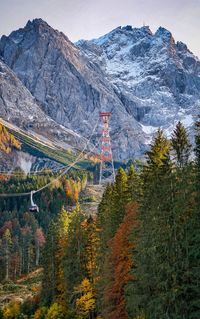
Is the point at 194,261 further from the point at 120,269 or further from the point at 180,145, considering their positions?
the point at 120,269

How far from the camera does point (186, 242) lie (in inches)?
1281

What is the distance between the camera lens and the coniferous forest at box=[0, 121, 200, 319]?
32.7 metres

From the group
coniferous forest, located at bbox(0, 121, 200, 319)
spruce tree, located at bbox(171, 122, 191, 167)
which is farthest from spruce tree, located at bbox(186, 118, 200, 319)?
spruce tree, located at bbox(171, 122, 191, 167)

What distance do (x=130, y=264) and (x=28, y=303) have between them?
120 ft

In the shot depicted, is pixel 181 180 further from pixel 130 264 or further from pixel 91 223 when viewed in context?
pixel 91 223

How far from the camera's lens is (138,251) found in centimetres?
3878

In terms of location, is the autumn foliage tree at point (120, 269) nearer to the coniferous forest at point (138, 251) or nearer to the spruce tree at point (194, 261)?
the coniferous forest at point (138, 251)

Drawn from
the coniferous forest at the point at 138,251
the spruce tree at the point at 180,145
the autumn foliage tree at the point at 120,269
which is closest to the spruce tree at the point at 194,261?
the coniferous forest at the point at 138,251

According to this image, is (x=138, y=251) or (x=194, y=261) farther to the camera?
(x=138, y=251)

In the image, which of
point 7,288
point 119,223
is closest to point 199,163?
point 119,223

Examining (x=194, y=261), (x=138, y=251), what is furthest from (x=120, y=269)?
(x=194, y=261)

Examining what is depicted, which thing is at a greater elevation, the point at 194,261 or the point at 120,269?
the point at 194,261

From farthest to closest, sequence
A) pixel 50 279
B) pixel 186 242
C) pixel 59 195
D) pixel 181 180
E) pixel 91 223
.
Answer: pixel 59 195 < pixel 50 279 < pixel 91 223 < pixel 181 180 < pixel 186 242

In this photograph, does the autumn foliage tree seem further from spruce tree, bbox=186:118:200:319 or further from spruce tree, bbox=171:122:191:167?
spruce tree, bbox=186:118:200:319
